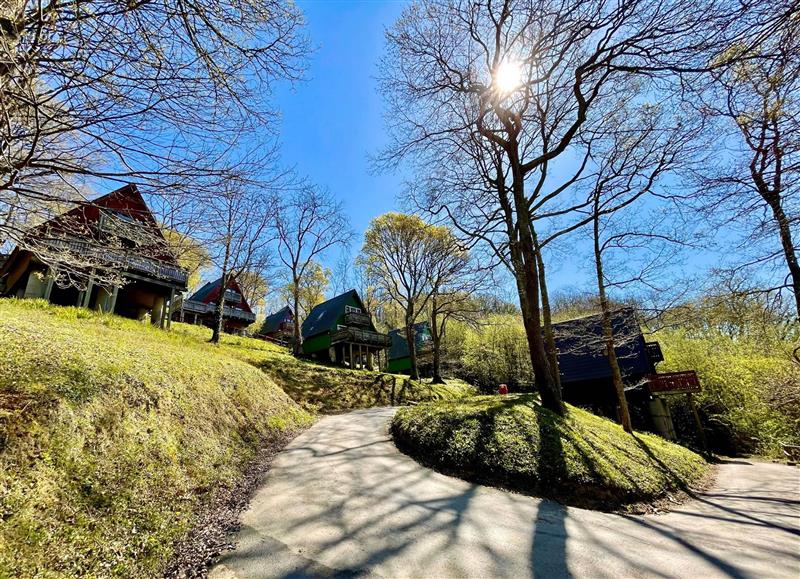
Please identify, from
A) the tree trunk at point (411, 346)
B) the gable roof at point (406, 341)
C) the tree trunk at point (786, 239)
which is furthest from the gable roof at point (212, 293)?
the tree trunk at point (786, 239)

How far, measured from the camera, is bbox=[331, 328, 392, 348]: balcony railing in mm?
23859

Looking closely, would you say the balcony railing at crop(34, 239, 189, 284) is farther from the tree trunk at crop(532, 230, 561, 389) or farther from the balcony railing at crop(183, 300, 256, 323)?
the balcony railing at crop(183, 300, 256, 323)

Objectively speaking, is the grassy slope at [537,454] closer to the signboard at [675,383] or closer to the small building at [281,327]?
the signboard at [675,383]

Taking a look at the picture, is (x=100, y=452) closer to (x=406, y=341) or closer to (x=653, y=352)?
(x=653, y=352)

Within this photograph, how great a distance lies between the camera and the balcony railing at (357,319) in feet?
85.8

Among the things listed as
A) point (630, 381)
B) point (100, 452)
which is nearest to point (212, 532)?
point (100, 452)

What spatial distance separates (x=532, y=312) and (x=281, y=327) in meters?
33.8

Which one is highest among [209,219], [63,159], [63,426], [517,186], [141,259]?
[517,186]

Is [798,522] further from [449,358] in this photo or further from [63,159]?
[449,358]

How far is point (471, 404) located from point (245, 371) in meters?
5.95

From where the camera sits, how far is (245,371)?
907 centimetres

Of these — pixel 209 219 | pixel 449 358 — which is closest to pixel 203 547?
pixel 209 219

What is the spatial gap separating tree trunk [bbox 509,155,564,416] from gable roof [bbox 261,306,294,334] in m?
32.0

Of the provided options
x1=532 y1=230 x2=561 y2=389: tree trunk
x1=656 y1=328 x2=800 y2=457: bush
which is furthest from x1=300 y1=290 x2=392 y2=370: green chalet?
x1=656 y1=328 x2=800 y2=457: bush
